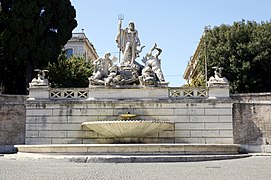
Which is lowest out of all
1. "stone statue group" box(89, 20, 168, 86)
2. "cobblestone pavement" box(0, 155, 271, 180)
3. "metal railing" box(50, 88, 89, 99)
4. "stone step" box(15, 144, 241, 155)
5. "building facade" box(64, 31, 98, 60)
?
"cobblestone pavement" box(0, 155, 271, 180)

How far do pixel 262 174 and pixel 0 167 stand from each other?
28.2 feet

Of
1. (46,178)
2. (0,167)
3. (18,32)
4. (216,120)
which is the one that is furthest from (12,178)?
(18,32)

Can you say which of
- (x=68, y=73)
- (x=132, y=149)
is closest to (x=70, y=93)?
(x=132, y=149)

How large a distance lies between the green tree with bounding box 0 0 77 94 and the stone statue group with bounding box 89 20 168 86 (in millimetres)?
7656

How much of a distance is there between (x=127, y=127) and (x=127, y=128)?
0.10 metres

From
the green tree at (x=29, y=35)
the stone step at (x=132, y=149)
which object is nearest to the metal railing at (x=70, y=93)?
the stone step at (x=132, y=149)

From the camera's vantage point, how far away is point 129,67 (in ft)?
77.3

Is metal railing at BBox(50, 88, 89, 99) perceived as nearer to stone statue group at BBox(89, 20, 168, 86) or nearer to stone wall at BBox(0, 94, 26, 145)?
stone statue group at BBox(89, 20, 168, 86)

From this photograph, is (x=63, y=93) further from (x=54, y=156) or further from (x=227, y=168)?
(x=227, y=168)

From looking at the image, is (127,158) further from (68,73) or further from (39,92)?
(68,73)

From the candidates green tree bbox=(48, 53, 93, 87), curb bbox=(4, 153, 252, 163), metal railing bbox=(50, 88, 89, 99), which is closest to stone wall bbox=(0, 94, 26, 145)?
metal railing bbox=(50, 88, 89, 99)

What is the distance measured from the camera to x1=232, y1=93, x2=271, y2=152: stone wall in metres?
22.8

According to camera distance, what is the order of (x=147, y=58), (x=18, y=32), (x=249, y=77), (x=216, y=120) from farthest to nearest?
1. (x=249, y=77)
2. (x=18, y=32)
3. (x=147, y=58)
4. (x=216, y=120)

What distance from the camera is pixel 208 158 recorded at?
16.8 metres
